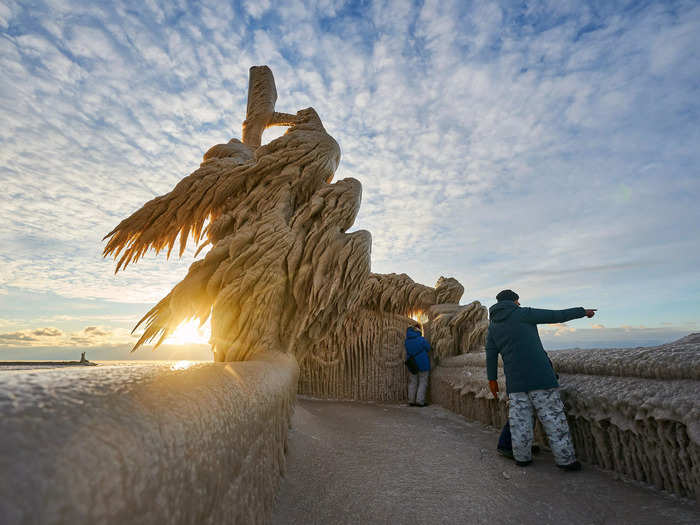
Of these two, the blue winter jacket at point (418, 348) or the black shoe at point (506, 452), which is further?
the blue winter jacket at point (418, 348)

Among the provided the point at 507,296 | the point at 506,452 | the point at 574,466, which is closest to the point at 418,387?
the point at 506,452

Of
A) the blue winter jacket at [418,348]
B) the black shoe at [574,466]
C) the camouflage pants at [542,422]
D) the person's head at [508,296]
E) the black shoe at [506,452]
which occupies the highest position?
the person's head at [508,296]

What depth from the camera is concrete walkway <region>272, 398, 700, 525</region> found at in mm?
1790

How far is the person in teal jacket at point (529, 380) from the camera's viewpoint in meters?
2.47

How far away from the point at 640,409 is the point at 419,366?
3.81 meters

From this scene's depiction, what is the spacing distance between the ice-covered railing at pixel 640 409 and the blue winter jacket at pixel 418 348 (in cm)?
293

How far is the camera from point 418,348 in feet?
18.7

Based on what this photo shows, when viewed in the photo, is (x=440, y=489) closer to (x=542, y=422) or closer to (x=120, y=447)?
(x=542, y=422)

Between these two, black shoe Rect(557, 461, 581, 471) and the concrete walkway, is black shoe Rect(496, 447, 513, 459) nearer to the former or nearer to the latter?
the concrete walkway

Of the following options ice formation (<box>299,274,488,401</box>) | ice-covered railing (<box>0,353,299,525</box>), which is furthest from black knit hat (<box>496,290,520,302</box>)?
ice-covered railing (<box>0,353,299,525</box>)

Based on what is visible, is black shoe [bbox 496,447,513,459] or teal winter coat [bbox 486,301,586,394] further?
black shoe [bbox 496,447,513,459]

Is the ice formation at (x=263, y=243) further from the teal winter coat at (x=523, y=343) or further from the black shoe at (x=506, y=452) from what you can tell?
the black shoe at (x=506, y=452)

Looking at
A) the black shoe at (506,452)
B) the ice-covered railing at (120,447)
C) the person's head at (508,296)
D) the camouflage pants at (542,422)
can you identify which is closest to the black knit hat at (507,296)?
the person's head at (508,296)

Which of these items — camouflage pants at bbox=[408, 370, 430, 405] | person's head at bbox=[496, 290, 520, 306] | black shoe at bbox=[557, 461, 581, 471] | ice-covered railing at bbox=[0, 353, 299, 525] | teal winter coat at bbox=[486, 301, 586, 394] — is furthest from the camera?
camouflage pants at bbox=[408, 370, 430, 405]
